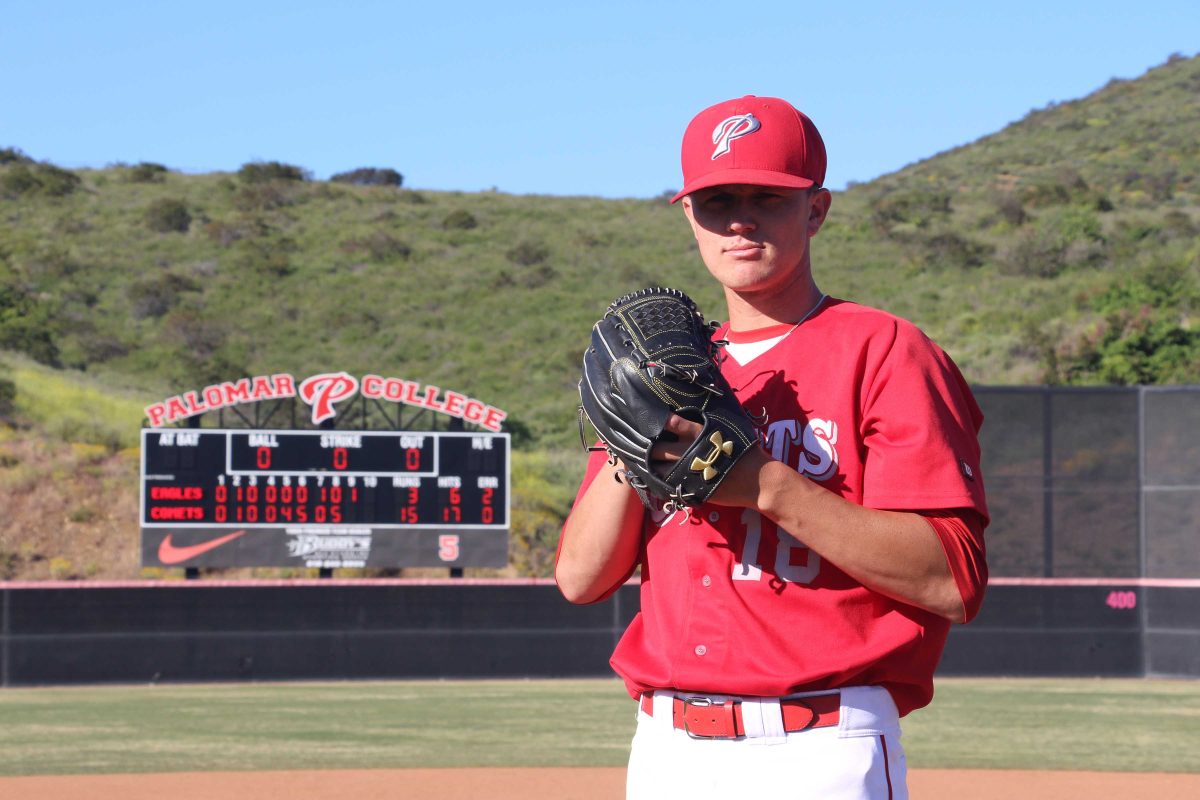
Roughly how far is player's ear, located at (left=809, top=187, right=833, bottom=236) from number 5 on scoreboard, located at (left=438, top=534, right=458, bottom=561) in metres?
15.3

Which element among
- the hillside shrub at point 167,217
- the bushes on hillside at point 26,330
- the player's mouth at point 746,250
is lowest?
the player's mouth at point 746,250

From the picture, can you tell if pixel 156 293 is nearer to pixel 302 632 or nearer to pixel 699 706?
pixel 302 632

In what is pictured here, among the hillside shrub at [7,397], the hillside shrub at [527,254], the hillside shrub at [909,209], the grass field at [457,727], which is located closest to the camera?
the grass field at [457,727]

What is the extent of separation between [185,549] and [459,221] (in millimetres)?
30639

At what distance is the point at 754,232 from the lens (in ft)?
6.63

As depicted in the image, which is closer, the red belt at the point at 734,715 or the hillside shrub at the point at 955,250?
the red belt at the point at 734,715

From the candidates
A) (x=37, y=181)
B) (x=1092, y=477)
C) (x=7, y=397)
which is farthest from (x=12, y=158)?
(x=1092, y=477)

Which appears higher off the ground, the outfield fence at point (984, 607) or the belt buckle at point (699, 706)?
the belt buckle at point (699, 706)

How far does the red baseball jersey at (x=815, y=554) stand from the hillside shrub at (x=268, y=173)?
49054 millimetres

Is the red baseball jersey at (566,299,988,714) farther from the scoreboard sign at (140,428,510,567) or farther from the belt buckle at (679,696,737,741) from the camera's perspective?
the scoreboard sign at (140,428,510,567)

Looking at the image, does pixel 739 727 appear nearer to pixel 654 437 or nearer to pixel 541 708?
pixel 654 437

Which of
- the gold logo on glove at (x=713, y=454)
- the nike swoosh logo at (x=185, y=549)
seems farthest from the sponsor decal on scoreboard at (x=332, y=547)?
the gold logo on glove at (x=713, y=454)

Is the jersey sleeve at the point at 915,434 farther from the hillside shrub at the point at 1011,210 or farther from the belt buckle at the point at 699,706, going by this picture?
the hillside shrub at the point at 1011,210

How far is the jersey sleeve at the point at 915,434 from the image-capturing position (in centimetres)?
189
